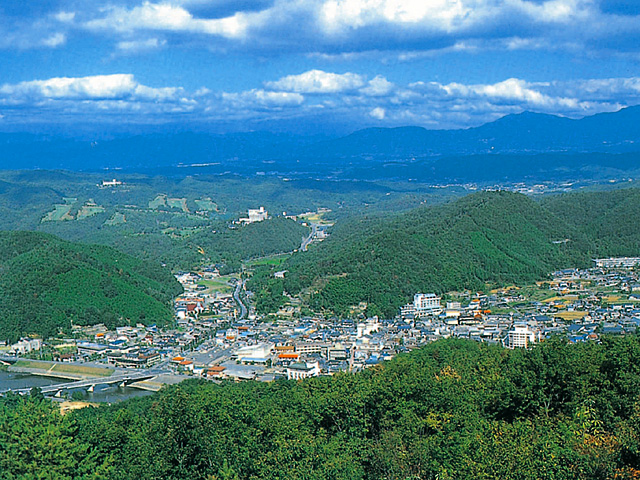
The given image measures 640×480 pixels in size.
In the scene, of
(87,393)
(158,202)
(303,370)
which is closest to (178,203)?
(158,202)

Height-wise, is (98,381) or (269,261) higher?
(269,261)

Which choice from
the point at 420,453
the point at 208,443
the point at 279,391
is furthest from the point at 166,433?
the point at 279,391

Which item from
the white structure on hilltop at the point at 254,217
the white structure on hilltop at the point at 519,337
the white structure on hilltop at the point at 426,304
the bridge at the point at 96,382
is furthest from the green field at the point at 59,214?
the white structure on hilltop at the point at 519,337

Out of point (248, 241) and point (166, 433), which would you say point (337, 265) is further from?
point (166, 433)

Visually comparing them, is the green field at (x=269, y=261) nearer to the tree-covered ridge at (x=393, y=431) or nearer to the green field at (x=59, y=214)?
the green field at (x=59, y=214)

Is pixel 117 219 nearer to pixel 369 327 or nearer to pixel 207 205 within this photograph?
pixel 207 205

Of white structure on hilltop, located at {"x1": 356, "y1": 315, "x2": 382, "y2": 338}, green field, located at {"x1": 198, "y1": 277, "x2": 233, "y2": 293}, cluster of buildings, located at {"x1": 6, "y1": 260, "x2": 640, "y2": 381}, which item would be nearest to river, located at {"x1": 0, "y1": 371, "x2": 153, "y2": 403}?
cluster of buildings, located at {"x1": 6, "y1": 260, "x2": 640, "y2": 381}

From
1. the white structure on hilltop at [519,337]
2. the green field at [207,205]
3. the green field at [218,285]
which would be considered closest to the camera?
the white structure on hilltop at [519,337]
